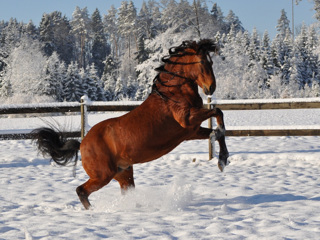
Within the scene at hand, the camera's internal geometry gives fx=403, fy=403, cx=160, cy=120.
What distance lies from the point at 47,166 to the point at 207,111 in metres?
4.75

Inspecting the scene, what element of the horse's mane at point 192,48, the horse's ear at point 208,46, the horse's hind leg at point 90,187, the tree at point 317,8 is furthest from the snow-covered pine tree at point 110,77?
the horse's ear at point 208,46

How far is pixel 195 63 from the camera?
378 cm

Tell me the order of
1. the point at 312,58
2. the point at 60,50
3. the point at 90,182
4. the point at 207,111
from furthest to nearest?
the point at 60,50, the point at 312,58, the point at 90,182, the point at 207,111

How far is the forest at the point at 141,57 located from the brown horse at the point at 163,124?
677 centimetres

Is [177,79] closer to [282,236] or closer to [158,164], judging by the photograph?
[282,236]

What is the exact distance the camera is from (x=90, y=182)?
4.22 meters

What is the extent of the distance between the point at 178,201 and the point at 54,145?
1.56m

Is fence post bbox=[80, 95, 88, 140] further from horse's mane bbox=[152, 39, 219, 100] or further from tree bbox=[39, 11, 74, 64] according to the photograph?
tree bbox=[39, 11, 74, 64]

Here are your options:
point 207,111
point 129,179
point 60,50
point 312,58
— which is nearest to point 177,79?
point 207,111

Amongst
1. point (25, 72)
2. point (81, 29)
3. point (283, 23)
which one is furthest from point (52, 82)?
point (283, 23)

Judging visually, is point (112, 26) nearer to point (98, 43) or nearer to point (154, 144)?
point (98, 43)

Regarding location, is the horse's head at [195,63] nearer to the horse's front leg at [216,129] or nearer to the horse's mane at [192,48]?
the horse's mane at [192,48]

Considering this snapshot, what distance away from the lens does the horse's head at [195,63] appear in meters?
3.67

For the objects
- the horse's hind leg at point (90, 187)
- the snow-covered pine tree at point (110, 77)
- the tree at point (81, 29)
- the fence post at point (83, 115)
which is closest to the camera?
the horse's hind leg at point (90, 187)
